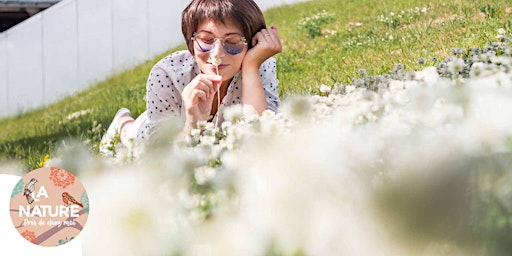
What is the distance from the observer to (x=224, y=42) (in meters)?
2.86

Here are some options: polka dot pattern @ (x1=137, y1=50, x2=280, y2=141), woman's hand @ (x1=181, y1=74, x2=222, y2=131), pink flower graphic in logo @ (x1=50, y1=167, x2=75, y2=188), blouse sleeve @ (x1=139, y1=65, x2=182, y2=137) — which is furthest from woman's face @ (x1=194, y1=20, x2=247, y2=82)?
pink flower graphic in logo @ (x1=50, y1=167, x2=75, y2=188)

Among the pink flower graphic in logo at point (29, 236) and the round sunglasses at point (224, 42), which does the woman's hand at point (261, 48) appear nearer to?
the round sunglasses at point (224, 42)

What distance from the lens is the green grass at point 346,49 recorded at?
426cm

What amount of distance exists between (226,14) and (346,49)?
2652mm

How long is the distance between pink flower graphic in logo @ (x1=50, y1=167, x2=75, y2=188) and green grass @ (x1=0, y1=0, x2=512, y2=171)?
1968 mm

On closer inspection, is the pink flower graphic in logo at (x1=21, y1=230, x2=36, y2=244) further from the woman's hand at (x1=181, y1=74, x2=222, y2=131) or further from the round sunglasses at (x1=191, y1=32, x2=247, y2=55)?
the round sunglasses at (x1=191, y1=32, x2=247, y2=55)

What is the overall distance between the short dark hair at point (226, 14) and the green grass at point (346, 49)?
0.80 m

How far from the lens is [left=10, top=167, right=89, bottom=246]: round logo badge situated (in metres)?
1.43

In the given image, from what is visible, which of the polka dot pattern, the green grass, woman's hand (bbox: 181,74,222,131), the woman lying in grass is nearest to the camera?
woman's hand (bbox: 181,74,222,131)

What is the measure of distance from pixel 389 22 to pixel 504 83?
4.24m

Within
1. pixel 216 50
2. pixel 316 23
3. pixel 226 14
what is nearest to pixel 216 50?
pixel 216 50

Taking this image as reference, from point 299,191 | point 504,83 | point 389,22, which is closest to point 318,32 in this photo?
point 389,22

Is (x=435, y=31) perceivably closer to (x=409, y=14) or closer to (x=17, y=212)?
(x=409, y=14)

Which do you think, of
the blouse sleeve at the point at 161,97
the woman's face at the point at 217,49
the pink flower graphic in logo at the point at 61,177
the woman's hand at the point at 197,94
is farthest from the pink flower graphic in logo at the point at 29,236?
the blouse sleeve at the point at 161,97
